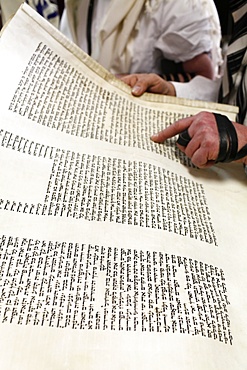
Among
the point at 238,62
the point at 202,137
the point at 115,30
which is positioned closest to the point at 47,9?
the point at 115,30

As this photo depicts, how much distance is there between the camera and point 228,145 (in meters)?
0.50

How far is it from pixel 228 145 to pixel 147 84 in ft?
0.64

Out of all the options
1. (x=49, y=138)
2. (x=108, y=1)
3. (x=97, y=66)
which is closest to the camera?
(x=49, y=138)

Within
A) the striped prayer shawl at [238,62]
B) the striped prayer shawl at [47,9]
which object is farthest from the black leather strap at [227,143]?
the striped prayer shawl at [47,9]

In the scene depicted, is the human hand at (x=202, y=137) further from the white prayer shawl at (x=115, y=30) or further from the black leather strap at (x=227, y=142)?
the white prayer shawl at (x=115, y=30)

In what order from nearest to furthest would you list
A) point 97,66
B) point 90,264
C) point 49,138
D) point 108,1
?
point 90,264, point 49,138, point 97,66, point 108,1

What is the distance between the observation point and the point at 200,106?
0.62 metres

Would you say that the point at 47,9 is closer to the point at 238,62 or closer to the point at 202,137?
the point at 238,62

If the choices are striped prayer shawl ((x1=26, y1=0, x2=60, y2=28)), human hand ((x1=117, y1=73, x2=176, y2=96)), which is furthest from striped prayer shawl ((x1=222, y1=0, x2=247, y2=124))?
striped prayer shawl ((x1=26, y1=0, x2=60, y2=28))

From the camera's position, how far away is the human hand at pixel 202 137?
50 cm

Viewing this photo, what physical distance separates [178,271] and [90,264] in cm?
8

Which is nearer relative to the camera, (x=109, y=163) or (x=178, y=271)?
(x=178, y=271)

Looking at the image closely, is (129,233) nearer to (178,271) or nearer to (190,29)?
(178,271)

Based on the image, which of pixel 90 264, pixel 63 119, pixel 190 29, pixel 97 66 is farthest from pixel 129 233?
pixel 190 29
